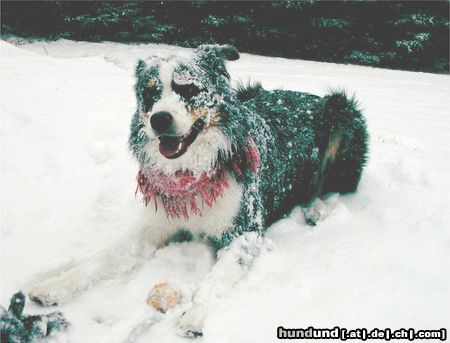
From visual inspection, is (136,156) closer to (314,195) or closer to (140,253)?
(140,253)

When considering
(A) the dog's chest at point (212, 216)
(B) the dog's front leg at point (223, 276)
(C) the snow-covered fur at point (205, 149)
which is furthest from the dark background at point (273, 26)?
(B) the dog's front leg at point (223, 276)

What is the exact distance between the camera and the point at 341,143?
13.3ft

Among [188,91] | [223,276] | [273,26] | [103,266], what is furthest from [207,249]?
[273,26]

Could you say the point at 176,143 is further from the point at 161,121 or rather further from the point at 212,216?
the point at 212,216

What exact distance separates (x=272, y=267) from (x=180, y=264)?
0.69 m

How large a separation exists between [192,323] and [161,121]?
1298 millimetres

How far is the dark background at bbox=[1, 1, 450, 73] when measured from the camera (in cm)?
1235

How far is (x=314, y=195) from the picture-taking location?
13.5ft

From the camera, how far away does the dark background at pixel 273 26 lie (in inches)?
486

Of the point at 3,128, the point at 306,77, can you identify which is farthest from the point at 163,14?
the point at 3,128

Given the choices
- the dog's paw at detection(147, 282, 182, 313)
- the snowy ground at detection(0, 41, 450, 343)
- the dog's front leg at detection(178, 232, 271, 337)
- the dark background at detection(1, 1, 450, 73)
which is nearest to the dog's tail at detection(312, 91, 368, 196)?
the snowy ground at detection(0, 41, 450, 343)

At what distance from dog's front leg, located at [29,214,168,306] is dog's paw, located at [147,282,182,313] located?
43cm

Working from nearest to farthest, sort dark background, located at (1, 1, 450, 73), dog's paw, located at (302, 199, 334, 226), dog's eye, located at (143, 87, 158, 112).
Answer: dog's eye, located at (143, 87, 158, 112) < dog's paw, located at (302, 199, 334, 226) < dark background, located at (1, 1, 450, 73)

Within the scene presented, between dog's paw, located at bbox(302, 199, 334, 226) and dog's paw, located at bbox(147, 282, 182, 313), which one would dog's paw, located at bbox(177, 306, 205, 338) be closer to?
dog's paw, located at bbox(147, 282, 182, 313)
